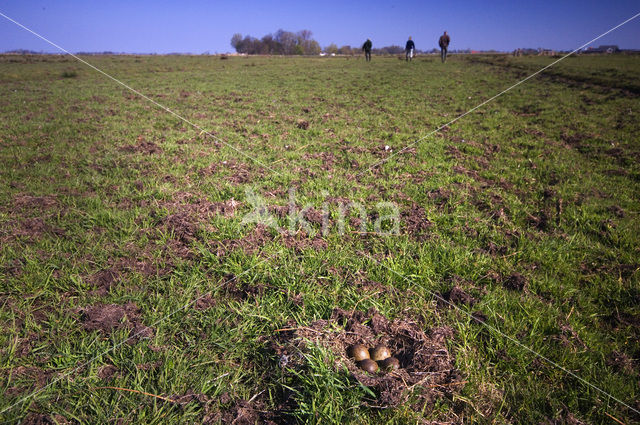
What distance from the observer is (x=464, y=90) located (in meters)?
15.5

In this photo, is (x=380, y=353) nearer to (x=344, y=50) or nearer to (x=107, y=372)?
(x=107, y=372)

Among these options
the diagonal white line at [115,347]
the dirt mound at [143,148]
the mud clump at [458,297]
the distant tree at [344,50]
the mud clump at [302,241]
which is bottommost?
the diagonal white line at [115,347]

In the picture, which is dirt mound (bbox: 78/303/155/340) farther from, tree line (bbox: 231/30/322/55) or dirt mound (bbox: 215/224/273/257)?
tree line (bbox: 231/30/322/55)

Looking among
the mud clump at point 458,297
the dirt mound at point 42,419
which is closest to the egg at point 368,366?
the mud clump at point 458,297

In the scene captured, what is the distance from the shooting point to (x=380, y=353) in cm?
225

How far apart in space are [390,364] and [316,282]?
3.62 feet

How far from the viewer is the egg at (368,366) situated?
7.00 ft

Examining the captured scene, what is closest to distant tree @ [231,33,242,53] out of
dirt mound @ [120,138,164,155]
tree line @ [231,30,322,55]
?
tree line @ [231,30,322,55]

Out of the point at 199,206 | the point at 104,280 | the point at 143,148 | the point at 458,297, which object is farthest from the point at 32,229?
the point at 458,297

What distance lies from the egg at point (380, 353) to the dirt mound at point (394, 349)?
0.08 metres

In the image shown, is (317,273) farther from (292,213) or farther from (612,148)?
(612,148)

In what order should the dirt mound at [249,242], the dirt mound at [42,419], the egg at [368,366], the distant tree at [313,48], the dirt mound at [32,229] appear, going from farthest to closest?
the distant tree at [313,48] → the dirt mound at [32,229] → the dirt mound at [249,242] → the egg at [368,366] → the dirt mound at [42,419]

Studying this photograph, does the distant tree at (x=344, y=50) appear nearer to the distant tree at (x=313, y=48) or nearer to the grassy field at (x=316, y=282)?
the distant tree at (x=313, y=48)

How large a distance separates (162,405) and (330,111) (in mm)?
10421
